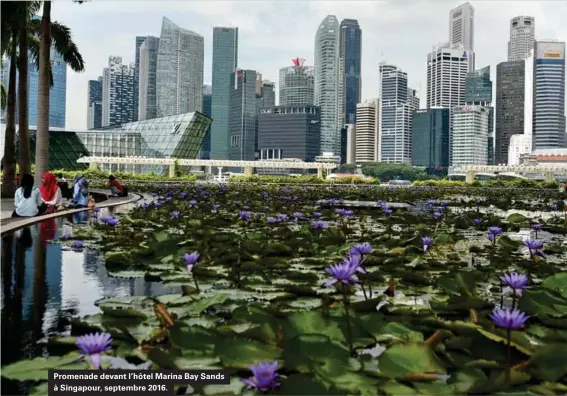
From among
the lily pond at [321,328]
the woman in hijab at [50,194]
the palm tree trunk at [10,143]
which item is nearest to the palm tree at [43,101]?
the woman in hijab at [50,194]

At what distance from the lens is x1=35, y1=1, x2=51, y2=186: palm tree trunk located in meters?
14.6

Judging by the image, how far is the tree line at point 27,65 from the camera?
14.6 m

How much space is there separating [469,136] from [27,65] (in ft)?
617

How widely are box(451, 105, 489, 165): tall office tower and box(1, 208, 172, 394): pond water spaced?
190871mm

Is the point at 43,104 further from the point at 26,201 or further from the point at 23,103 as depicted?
the point at 26,201

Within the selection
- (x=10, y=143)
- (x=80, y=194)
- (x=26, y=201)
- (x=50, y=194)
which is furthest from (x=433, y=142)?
(x=26, y=201)

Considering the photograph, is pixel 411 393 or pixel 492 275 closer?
pixel 411 393

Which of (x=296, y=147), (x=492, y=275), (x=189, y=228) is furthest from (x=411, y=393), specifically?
(x=296, y=147)

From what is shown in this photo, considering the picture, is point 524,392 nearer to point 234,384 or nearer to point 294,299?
point 234,384

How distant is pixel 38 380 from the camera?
2.25m

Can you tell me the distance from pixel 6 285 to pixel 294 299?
216 centimetres

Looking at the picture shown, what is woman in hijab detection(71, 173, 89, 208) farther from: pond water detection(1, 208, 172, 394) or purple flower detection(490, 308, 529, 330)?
purple flower detection(490, 308, 529, 330)
